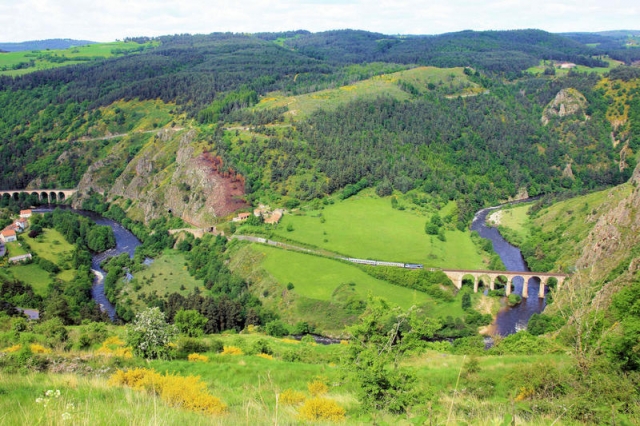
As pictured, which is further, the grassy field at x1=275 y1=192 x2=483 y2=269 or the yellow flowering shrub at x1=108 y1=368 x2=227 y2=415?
the grassy field at x1=275 y1=192 x2=483 y2=269

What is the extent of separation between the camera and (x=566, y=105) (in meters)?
168

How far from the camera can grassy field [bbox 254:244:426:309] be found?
220 feet

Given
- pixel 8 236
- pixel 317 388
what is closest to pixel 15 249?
pixel 8 236

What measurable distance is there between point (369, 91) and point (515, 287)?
91186 millimetres

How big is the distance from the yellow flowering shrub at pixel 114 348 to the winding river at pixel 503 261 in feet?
108

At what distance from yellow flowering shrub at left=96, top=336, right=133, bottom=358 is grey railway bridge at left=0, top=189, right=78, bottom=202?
110812mm

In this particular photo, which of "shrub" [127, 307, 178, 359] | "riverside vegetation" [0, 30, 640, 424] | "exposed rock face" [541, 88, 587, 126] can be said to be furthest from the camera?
"exposed rock face" [541, 88, 587, 126]

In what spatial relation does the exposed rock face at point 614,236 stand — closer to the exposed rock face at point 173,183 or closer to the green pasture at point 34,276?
the exposed rock face at point 173,183

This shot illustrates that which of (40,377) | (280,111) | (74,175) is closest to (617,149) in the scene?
(280,111)

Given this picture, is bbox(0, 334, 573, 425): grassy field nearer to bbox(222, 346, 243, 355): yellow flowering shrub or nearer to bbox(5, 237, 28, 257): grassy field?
bbox(222, 346, 243, 355): yellow flowering shrub

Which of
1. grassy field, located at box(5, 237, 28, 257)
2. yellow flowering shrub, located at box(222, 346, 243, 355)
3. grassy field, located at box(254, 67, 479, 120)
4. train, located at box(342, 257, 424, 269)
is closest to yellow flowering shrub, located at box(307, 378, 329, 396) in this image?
yellow flowering shrub, located at box(222, 346, 243, 355)

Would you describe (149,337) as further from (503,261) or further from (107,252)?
(107,252)

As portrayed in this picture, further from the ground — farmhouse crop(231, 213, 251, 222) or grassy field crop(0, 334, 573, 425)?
grassy field crop(0, 334, 573, 425)

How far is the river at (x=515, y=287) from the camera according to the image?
218 feet
